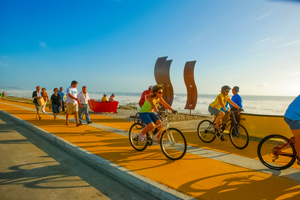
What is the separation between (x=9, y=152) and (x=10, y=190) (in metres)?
2.61

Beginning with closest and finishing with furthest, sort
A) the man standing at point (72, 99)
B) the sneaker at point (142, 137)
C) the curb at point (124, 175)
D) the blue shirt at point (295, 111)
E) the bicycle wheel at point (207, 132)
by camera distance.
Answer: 1. the curb at point (124, 175)
2. the blue shirt at point (295, 111)
3. the sneaker at point (142, 137)
4. the bicycle wheel at point (207, 132)
5. the man standing at point (72, 99)

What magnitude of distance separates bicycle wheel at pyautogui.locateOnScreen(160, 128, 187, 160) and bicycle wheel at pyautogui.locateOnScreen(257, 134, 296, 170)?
166 cm

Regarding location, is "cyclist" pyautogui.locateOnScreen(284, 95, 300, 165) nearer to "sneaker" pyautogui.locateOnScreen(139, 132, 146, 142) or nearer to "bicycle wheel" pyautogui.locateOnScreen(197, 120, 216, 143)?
"bicycle wheel" pyautogui.locateOnScreen(197, 120, 216, 143)

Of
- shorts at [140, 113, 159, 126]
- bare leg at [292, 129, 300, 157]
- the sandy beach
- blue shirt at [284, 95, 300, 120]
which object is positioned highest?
blue shirt at [284, 95, 300, 120]

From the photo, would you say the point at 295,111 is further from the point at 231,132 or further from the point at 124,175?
the point at 124,175

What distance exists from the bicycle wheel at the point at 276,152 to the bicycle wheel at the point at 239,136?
122 centimetres

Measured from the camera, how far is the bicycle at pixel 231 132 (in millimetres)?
5699

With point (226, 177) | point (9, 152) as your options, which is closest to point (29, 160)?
point (9, 152)

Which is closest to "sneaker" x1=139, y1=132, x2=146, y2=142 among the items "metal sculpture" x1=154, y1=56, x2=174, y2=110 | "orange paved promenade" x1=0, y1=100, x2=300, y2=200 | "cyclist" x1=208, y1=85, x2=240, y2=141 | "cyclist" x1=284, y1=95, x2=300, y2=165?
"orange paved promenade" x1=0, y1=100, x2=300, y2=200

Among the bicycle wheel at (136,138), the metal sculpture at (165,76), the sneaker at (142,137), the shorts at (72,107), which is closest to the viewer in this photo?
the sneaker at (142,137)

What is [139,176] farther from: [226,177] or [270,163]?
[270,163]

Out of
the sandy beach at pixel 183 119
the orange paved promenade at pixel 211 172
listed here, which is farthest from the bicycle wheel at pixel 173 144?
the sandy beach at pixel 183 119

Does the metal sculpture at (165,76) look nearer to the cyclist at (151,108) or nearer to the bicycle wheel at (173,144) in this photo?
the cyclist at (151,108)

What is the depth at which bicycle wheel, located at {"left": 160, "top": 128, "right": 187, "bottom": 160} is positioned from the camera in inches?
183
